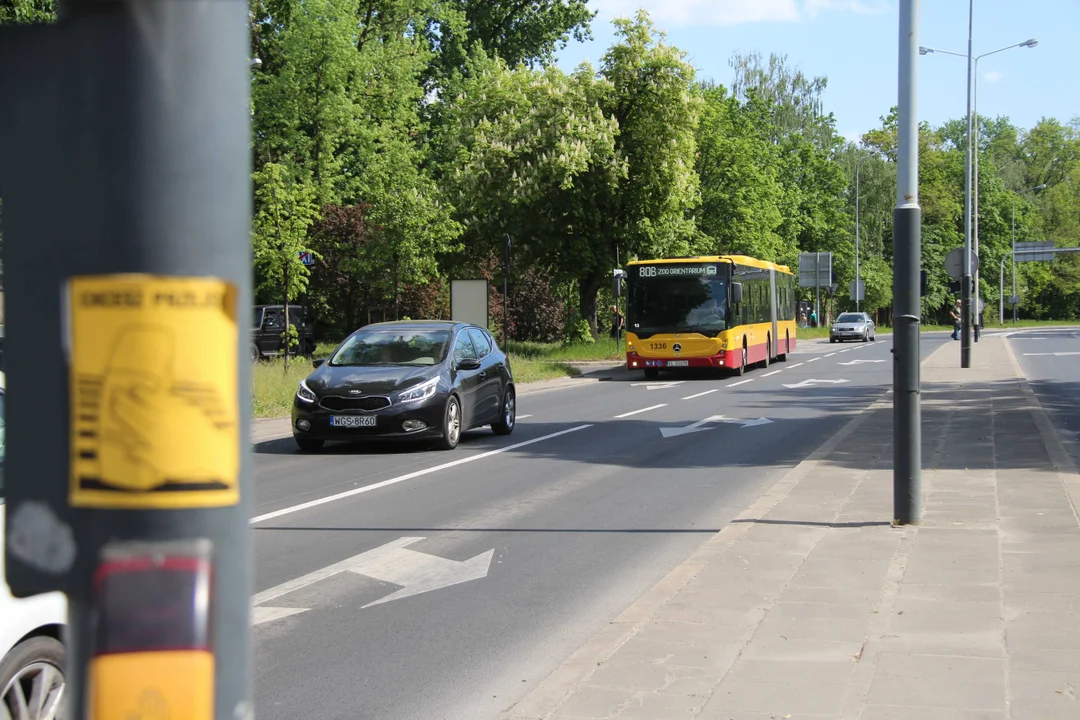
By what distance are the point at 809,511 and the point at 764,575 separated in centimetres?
247

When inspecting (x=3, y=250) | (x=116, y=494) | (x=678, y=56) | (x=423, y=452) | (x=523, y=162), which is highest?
(x=678, y=56)

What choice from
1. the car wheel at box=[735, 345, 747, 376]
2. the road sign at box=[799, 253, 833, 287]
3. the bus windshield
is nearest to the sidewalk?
the bus windshield

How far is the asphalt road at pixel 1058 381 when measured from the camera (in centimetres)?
1655

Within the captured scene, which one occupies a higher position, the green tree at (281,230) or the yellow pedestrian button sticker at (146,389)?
the green tree at (281,230)

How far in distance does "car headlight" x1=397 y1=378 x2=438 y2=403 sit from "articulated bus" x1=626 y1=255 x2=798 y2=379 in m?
17.4

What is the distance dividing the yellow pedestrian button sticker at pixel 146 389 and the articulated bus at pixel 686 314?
30.3m

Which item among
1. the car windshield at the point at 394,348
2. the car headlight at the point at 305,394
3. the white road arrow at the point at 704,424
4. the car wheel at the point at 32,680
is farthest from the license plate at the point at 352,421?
the car wheel at the point at 32,680

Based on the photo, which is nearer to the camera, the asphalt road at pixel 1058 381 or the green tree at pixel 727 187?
the asphalt road at pixel 1058 381

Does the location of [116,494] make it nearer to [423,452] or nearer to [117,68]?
[117,68]

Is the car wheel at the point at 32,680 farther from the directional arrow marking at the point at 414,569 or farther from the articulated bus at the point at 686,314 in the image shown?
the articulated bus at the point at 686,314

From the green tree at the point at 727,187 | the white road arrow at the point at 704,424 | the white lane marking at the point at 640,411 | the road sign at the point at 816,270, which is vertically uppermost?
the green tree at the point at 727,187

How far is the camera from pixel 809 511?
9.53 m

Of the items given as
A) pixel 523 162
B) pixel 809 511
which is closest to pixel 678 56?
pixel 523 162

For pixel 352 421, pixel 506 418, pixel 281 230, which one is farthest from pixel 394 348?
pixel 281 230
